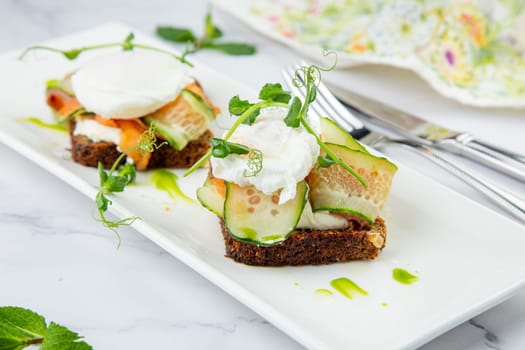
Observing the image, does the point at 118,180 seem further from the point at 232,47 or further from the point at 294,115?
the point at 232,47

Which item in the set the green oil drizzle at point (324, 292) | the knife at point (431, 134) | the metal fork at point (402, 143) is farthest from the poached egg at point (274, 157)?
the knife at point (431, 134)

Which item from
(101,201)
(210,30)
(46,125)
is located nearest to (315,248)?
(101,201)

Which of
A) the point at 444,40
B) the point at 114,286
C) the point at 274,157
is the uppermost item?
A: the point at 444,40

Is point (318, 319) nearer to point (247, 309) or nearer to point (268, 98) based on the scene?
point (247, 309)

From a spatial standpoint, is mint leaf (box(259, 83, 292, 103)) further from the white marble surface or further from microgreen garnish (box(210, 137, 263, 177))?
the white marble surface

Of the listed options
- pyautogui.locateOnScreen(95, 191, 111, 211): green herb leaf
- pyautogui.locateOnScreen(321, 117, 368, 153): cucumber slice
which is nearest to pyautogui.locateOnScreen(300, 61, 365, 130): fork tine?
pyautogui.locateOnScreen(321, 117, 368, 153): cucumber slice

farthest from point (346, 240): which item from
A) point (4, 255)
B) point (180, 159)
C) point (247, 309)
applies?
point (4, 255)
